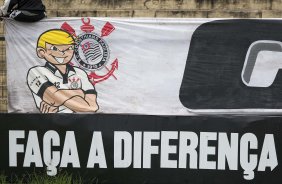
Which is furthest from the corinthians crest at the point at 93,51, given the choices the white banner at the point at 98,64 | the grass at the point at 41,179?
the grass at the point at 41,179

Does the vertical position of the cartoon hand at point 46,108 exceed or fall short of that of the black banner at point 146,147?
it exceeds it

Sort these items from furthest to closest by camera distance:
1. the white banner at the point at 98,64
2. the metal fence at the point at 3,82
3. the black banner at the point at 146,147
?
the metal fence at the point at 3,82
the white banner at the point at 98,64
the black banner at the point at 146,147

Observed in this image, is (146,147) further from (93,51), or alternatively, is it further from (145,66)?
(93,51)

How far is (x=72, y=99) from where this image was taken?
5.54 meters

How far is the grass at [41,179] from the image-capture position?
532 centimetres

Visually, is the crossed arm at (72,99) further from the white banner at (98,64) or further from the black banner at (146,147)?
the black banner at (146,147)

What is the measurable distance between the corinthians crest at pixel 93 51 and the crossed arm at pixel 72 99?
0.21 metres

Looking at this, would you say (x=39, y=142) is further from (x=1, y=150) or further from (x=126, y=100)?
(x=126, y=100)

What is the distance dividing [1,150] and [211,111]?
8.58 feet

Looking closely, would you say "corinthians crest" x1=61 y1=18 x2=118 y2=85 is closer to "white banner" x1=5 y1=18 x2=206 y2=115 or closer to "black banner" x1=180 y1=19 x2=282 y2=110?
"white banner" x1=5 y1=18 x2=206 y2=115

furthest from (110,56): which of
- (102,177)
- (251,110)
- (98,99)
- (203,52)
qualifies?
(251,110)

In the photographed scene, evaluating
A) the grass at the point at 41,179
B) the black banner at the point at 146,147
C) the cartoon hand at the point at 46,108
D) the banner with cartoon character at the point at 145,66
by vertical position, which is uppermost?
the banner with cartoon character at the point at 145,66

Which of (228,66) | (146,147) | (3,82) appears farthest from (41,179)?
(228,66)

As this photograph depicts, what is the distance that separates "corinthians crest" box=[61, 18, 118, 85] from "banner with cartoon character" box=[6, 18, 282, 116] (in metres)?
0.01
